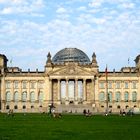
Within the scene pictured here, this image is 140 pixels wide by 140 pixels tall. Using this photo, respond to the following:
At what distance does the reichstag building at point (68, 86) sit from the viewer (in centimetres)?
16162

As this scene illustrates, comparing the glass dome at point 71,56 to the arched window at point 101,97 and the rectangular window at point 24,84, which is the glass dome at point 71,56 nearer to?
the arched window at point 101,97

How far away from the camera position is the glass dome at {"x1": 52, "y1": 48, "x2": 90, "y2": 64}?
178 meters

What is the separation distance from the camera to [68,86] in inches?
6383

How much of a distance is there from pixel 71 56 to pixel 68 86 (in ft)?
66.4

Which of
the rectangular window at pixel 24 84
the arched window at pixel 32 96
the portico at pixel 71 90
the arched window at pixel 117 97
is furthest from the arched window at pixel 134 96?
the rectangular window at pixel 24 84

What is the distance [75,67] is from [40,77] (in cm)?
1206

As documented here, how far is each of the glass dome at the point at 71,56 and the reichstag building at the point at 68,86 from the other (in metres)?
A: 13.1

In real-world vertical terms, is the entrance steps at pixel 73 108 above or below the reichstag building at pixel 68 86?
below

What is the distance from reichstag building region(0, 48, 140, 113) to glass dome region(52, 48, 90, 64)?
42.9ft

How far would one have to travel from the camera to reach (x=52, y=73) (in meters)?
162

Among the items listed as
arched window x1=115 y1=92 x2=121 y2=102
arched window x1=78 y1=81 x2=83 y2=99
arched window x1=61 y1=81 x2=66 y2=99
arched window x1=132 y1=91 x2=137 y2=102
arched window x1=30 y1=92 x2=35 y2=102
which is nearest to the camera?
arched window x1=78 y1=81 x2=83 y2=99

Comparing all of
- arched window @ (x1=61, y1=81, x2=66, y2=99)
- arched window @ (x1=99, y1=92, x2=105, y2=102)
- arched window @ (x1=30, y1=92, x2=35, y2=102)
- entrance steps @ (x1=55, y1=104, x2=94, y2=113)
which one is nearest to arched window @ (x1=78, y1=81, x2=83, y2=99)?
arched window @ (x1=61, y1=81, x2=66, y2=99)

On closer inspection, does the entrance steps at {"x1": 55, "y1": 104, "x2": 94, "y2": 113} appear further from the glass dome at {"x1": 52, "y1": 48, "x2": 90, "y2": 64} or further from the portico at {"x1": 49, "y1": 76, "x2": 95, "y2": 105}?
the glass dome at {"x1": 52, "y1": 48, "x2": 90, "y2": 64}

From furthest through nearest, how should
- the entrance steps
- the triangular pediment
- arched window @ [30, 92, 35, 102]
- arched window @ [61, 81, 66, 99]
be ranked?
arched window @ [30, 92, 35, 102], arched window @ [61, 81, 66, 99], the triangular pediment, the entrance steps
